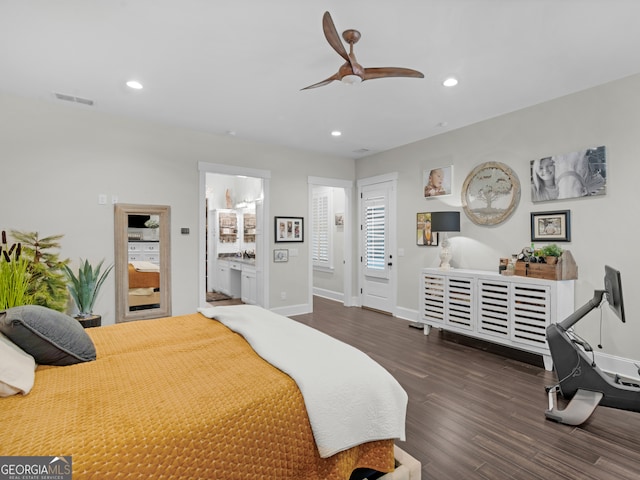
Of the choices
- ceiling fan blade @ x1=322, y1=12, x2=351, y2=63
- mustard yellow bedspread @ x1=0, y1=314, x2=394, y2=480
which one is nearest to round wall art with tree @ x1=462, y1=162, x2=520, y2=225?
ceiling fan blade @ x1=322, y1=12, x2=351, y2=63

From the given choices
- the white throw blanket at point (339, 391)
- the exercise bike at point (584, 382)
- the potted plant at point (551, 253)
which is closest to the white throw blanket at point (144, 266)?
the white throw blanket at point (339, 391)

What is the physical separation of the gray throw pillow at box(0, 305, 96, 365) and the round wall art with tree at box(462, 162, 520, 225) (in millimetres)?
4283

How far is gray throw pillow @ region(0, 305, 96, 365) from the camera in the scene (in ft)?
5.17

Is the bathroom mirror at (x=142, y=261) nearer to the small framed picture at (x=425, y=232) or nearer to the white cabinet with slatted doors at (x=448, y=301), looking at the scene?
the white cabinet with slatted doors at (x=448, y=301)

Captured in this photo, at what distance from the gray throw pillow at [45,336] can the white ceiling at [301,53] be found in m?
1.95

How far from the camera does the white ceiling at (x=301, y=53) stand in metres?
2.17

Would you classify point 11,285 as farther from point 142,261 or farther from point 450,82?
point 450,82

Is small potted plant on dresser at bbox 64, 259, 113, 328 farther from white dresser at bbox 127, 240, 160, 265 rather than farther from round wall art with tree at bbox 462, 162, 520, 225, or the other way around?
round wall art with tree at bbox 462, 162, 520, 225

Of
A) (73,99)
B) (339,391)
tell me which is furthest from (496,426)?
(73,99)

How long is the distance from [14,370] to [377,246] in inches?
200

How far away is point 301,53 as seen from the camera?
2678mm

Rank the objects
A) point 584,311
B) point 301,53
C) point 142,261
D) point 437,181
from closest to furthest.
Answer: point 584,311
point 301,53
point 142,261
point 437,181

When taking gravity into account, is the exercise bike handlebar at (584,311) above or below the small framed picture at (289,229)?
below

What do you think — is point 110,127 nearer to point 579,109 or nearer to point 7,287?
point 7,287
